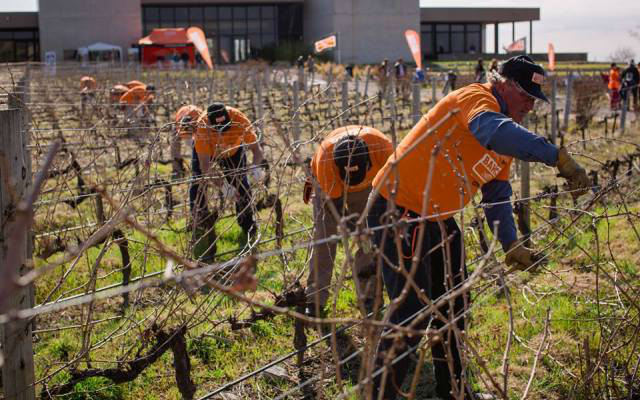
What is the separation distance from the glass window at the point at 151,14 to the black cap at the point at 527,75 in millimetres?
47500

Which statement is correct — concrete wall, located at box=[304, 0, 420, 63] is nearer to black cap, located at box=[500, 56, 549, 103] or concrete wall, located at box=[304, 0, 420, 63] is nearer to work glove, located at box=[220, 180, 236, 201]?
work glove, located at box=[220, 180, 236, 201]

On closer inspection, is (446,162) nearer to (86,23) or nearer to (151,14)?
(86,23)

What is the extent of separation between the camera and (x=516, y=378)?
3.92m

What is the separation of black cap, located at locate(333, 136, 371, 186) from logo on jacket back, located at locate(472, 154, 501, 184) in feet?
2.81

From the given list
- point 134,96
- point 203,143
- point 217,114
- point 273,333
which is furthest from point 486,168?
point 134,96

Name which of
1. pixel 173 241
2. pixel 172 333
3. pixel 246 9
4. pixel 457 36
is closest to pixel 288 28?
pixel 246 9

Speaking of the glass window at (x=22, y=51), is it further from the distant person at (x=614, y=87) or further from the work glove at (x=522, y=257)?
the work glove at (x=522, y=257)

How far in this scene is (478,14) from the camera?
5197cm

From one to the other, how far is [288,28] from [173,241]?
4432cm

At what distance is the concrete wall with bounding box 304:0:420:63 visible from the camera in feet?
151

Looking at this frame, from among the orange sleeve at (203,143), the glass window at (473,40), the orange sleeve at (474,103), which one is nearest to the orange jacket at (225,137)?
the orange sleeve at (203,143)

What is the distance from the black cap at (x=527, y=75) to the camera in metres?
3.19

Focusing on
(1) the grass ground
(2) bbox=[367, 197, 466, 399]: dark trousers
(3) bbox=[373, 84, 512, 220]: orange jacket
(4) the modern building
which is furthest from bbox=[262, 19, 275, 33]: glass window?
(3) bbox=[373, 84, 512, 220]: orange jacket

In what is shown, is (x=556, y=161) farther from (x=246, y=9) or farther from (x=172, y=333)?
(x=246, y=9)
